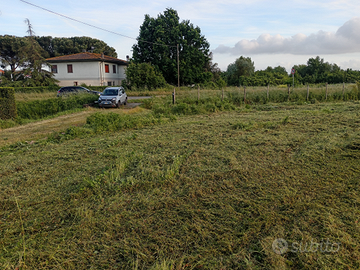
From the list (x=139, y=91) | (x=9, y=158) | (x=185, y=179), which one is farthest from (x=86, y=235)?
(x=139, y=91)

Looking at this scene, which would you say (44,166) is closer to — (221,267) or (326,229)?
(221,267)

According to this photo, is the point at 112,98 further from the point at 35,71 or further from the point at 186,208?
the point at 35,71

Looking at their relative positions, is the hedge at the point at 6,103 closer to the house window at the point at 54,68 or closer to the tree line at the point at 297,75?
the house window at the point at 54,68

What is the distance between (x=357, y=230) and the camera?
2977 mm

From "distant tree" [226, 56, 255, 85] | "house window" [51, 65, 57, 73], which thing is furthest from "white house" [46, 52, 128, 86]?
"distant tree" [226, 56, 255, 85]

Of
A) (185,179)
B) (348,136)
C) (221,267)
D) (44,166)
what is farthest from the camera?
(348,136)

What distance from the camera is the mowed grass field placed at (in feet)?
9.05

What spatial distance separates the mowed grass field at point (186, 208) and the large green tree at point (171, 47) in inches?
1404

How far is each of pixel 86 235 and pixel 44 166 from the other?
3.24 m

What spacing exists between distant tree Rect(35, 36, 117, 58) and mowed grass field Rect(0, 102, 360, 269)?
57.1 meters

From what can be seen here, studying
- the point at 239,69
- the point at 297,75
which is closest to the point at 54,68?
the point at 239,69

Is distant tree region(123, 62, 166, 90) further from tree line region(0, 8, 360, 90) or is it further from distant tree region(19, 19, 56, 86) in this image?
distant tree region(19, 19, 56, 86)

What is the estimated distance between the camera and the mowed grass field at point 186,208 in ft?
9.05

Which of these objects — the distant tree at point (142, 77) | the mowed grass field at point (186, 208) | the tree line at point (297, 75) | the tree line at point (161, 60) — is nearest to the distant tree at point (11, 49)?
the tree line at point (161, 60)
